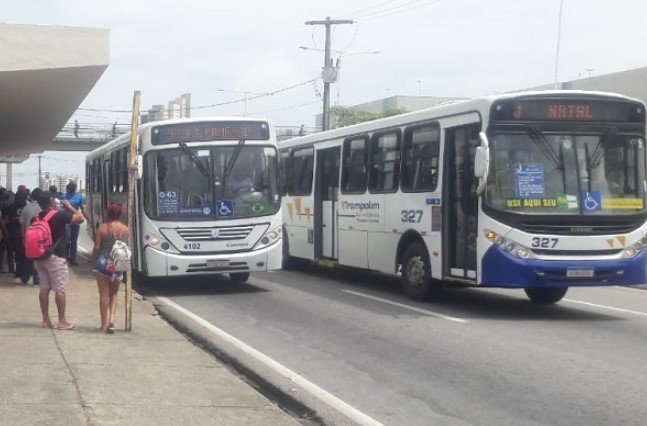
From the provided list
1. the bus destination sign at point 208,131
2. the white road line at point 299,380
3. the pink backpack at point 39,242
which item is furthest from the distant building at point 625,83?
the pink backpack at point 39,242

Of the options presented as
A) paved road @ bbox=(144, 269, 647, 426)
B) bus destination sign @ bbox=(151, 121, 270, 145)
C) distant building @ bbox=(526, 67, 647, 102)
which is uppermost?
distant building @ bbox=(526, 67, 647, 102)

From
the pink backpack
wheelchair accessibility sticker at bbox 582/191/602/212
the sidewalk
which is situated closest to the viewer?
the sidewalk

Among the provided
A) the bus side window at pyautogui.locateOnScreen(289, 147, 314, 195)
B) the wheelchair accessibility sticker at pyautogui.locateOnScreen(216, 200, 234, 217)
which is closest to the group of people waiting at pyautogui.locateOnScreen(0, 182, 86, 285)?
the wheelchair accessibility sticker at pyautogui.locateOnScreen(216, 200, 234, 217)

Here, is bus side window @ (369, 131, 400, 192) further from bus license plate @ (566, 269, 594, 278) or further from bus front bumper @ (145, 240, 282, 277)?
bus license plate @ (566, 269, 594, 278)

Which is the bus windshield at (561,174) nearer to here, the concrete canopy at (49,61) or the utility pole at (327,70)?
the concrete canopy at (49,61)

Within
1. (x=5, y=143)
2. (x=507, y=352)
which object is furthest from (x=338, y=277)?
(x=5, y=143)

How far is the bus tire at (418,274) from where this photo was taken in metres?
15.3

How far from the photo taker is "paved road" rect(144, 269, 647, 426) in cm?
860

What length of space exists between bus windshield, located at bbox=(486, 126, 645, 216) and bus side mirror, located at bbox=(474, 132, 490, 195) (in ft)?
0.77

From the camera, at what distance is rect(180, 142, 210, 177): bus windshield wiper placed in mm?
17109

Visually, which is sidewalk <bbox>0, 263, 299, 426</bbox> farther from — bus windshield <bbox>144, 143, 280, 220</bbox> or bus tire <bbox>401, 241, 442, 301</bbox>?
bus tire <bbox>401, 241, 442, 301</bbox>

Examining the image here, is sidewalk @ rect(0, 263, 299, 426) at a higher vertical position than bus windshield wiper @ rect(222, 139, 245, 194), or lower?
lower

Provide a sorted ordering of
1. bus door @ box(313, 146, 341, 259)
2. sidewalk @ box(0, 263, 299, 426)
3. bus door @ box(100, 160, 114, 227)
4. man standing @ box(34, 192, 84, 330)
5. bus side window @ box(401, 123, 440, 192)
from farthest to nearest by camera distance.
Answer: bus door @ box(100, 160, 114, 227) → bus door @ box(313, 146, 341, 259) → bus side window @ box(401, 123, 440, 192) → man standing @ box(34, 192, 84, 330) → sidewalk @ box(0, 263, 299, 426)

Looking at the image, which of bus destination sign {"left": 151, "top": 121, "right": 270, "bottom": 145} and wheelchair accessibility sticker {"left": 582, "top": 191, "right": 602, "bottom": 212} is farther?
bus destination sign {"left": 151, "top": 121, "right": 270, "bottom": 145}
